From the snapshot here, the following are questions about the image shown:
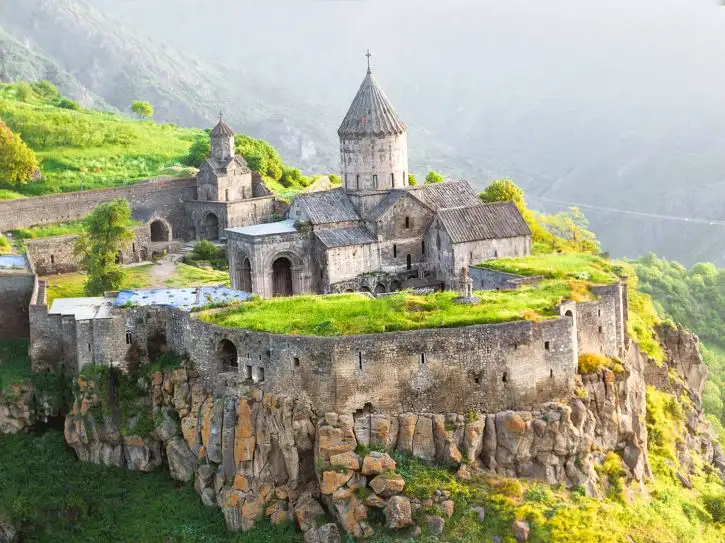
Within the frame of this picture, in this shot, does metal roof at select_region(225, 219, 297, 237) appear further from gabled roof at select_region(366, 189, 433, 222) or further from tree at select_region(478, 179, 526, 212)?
tree at select_region(478, 179, 526, 212)

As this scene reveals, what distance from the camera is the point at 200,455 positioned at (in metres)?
34.8

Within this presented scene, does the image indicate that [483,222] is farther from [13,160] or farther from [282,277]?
[13,160]

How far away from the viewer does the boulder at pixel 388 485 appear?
104 feet

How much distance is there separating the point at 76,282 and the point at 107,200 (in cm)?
959

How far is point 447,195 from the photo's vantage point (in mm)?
48125

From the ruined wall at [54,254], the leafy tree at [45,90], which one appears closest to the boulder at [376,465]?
the ruined wall at [54,254]

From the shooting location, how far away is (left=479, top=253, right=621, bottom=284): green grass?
39656mm

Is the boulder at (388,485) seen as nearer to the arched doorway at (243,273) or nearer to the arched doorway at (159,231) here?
the arched doorway at (243,273)

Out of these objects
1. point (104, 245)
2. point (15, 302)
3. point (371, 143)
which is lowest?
point (15, 302)

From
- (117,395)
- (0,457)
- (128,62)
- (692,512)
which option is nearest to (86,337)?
(117,395)

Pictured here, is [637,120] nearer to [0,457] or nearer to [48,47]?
[48,47]

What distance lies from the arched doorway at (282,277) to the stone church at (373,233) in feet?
0.12

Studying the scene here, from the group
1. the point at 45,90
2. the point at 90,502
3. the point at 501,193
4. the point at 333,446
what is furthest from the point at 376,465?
the point at 45,90

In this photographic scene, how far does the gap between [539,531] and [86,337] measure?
1465 centimetres
